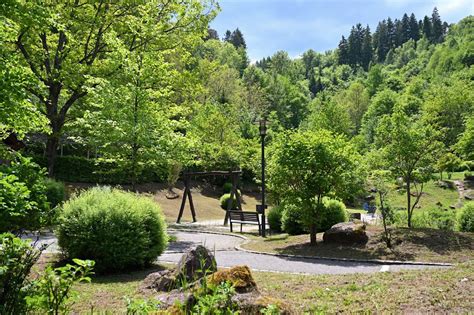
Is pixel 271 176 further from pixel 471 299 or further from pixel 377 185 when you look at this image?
pixel 471 299

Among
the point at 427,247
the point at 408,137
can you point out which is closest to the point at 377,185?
the point at 427,247

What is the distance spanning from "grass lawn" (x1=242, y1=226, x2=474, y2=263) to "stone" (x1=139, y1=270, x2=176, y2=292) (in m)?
5.93

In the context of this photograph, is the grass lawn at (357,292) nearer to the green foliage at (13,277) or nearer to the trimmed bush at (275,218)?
the green foliage at (13,277)

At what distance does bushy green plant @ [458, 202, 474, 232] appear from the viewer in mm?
13734

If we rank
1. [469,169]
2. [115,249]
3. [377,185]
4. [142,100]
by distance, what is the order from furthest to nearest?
[469,169] → [142,100] → [377,185] → [115,249]

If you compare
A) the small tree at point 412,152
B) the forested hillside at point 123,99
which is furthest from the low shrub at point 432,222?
the small tree at point 412,152

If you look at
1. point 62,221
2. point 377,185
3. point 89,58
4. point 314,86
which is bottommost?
point 62,221

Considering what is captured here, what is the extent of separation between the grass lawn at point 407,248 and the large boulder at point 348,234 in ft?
0.76

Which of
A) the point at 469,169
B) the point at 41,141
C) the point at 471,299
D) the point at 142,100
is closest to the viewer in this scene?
the point at 471,299

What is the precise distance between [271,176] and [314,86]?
138013mm

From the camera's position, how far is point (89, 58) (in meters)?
19.4

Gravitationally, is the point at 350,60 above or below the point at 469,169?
above

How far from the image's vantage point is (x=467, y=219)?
1395 centimetres

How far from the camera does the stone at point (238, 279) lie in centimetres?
431
